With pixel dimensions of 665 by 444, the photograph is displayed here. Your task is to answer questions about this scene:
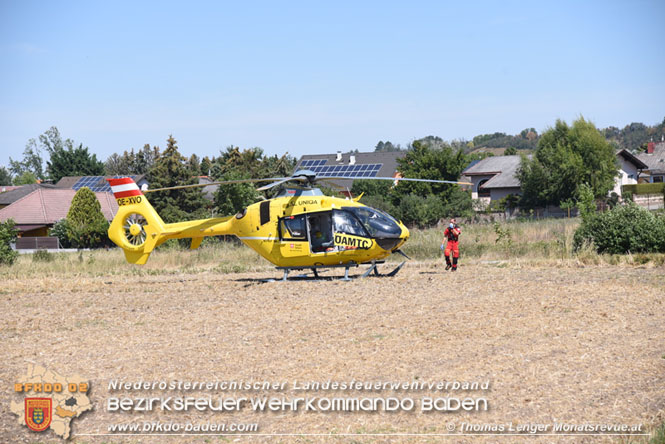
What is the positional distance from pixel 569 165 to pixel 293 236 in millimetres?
37839

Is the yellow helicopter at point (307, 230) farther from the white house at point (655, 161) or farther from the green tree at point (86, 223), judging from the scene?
the white house at point (655, 161)

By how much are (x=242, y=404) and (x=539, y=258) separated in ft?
60.7

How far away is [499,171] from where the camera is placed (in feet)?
218

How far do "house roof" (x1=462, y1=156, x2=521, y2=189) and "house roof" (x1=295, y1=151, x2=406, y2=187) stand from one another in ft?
28.8

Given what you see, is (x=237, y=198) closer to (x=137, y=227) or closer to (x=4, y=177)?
(x=137, y=227)

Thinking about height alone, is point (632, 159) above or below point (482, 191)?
above

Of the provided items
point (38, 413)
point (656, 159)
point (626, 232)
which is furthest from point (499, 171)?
point (38, 413)

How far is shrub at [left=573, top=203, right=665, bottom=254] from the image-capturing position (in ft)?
77.7

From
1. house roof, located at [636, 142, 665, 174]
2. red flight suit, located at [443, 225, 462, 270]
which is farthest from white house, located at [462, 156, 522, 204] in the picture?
red flight suit, located at [443, 225, 462, 270]

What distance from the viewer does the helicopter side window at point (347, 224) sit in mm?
19531

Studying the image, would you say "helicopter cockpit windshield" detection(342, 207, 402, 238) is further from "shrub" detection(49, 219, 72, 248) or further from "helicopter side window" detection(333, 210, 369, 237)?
"shrub" detection(49, 219, 72, 248)

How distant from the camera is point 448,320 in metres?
13.2

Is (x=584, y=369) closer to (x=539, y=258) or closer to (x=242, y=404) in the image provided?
(x=242, y=404)

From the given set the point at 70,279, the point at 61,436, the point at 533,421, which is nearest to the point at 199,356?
the point at 61,436
